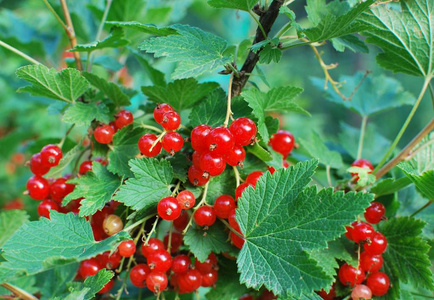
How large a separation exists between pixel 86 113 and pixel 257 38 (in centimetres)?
35

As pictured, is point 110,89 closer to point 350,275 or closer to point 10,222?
point 10,222

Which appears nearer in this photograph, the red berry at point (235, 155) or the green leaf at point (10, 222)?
the red berry at point (235, 155)

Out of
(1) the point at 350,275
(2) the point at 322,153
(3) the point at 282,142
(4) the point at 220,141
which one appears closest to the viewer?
(4) the point at 220,141

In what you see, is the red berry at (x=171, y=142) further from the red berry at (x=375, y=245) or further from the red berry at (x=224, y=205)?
the red berry at (x=375, y=245)

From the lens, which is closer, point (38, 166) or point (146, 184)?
point (146, 184)

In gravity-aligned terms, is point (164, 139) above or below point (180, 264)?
above

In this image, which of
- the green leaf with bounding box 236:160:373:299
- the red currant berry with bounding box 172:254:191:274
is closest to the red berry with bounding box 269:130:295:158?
the green leaf with bounding box 236:160:373:299

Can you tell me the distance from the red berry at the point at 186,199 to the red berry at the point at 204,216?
0.02 m

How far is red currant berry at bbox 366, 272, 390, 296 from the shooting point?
73 cm

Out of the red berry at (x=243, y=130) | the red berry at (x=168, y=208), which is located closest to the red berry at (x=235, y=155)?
the red berry at (x=243, y=130)

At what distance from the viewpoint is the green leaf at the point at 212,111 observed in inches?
28.9

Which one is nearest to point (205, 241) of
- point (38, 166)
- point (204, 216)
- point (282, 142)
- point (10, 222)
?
point (204, 216)

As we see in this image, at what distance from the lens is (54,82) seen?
0.74 meters

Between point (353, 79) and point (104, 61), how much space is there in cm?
73
